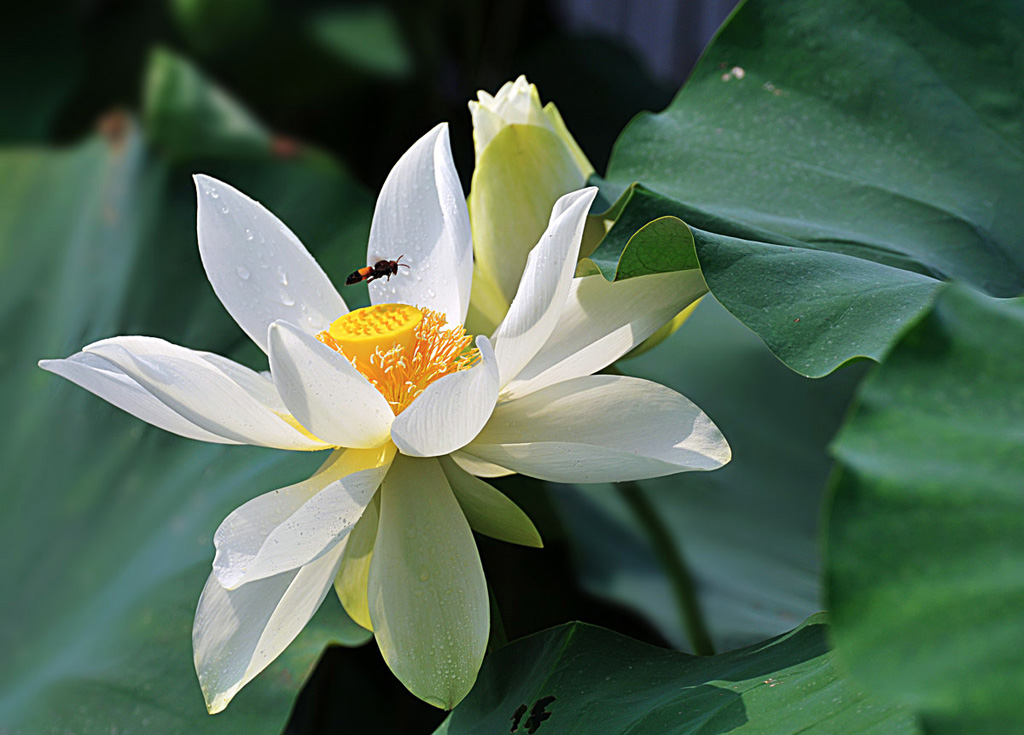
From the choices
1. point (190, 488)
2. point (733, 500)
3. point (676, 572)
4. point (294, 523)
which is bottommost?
point (733, 500)

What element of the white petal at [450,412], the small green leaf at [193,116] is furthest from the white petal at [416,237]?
the small green leaf at [193,116]

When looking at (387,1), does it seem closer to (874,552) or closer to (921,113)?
(921,113)

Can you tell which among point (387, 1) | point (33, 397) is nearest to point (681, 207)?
point (33, 397)

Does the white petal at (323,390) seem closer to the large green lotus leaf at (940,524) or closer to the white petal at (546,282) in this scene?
the white petal at (546,282)

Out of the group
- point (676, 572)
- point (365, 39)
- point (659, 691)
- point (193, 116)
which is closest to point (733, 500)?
point (676, 572)

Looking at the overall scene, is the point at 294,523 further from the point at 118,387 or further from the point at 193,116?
the point at 193,116

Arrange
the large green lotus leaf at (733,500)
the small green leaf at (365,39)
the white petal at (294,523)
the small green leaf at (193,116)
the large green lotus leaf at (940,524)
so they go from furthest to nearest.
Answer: the small green leaf at (365,39), the small green leaf at (193,116), the large green lotus leaf at (733,500), the white petal at (294,523), the large green lotus leaf at (940,524)
